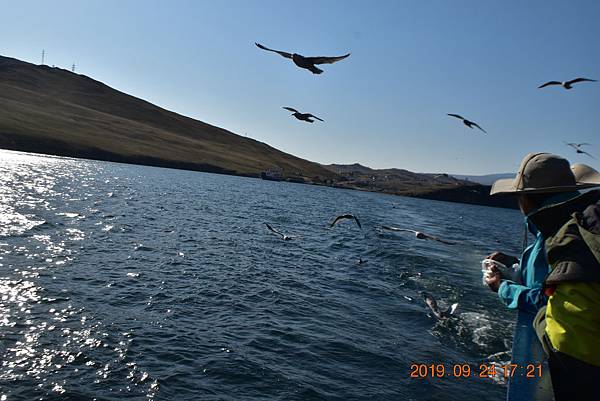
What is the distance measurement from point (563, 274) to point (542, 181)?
1.37 m

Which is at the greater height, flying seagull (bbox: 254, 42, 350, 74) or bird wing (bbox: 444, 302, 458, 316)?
flying seagull (bbox: 254, 42, 350, 74)

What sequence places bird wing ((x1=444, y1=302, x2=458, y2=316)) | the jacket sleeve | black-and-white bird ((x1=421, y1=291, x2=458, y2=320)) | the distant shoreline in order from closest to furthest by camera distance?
1. the jacket sleeve
2. black-and-white bird ((x1=421, y1=291, x2=458, y2=320))
3. bird wing ((x1=444, y1=302, x2=458, y2=316))
4. the distant shoreline

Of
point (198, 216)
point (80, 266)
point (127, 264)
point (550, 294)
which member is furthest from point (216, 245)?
point (550, 294)

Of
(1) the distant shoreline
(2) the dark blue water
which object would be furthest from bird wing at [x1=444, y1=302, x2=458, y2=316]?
(1) the distant shoreline

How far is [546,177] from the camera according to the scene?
478 centimetres

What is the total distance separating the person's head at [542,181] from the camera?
4.76 metres

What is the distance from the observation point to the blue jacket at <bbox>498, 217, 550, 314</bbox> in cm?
468

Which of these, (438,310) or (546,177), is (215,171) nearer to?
(438,310)

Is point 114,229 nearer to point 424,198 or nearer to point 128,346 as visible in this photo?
point 128,346

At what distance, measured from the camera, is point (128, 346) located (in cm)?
1170

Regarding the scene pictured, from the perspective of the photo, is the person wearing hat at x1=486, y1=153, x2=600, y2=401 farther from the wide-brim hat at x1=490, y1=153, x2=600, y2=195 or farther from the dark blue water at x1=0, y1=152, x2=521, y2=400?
the dark blue water at x1=0, y1=152, x2=521, y2=400

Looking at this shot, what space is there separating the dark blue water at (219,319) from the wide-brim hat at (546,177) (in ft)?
24.0
